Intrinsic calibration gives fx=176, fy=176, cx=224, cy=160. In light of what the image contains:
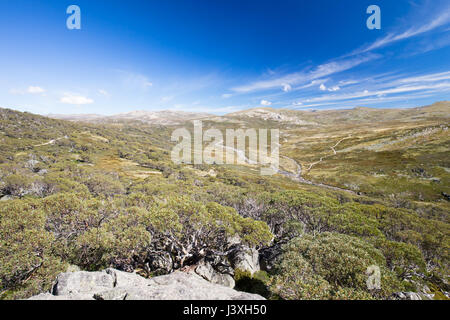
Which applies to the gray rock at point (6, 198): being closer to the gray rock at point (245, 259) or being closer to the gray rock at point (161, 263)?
the gray rock at point (161, 263)

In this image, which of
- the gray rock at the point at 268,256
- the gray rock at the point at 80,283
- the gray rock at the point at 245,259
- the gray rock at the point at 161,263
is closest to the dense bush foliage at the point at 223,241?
the gray rock at the point at 161,263

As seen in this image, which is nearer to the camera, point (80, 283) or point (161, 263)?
point (80, 283)

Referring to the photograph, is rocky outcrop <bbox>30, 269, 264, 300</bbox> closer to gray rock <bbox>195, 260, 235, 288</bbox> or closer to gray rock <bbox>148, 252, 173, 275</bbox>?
gray rock <bbox>195, 260, 235, 288</bbox>

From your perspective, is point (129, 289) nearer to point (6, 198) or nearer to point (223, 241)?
point (223, 241)

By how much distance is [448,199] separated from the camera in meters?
87.5

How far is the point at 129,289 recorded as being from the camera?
13648mm

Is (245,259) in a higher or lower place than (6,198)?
lower

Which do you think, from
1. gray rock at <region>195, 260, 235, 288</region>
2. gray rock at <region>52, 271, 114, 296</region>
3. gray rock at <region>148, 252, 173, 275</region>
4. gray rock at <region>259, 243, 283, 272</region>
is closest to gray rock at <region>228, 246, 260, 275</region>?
gray rock at <region>259, 243, 283, 272</region>

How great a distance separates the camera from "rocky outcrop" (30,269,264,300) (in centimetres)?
1290

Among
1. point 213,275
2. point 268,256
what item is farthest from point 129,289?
point 268,256

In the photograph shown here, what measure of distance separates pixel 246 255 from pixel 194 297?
59.8 feet
